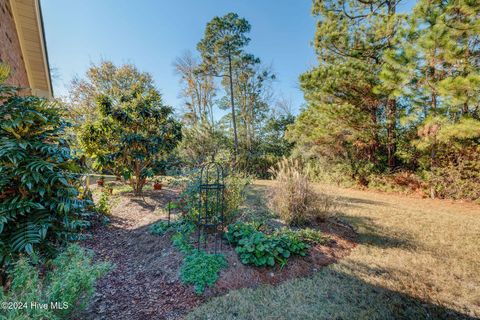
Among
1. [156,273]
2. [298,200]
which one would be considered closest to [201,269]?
[156,273]

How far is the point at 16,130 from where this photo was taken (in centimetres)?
198

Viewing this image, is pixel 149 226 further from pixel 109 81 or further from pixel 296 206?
pixel 109 81

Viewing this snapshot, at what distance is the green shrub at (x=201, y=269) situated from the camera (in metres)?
2.35

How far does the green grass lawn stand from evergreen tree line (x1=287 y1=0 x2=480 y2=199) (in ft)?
12.9

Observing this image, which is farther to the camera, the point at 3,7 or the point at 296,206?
the point at 296,206

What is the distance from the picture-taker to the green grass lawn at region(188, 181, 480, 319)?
2.04 metres

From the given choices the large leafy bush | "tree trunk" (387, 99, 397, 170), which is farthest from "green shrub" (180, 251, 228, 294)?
"tree trunk" (387, 99, 397, 170)

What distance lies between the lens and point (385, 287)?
2.40 meters

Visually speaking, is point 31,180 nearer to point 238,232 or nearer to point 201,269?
point 201,269

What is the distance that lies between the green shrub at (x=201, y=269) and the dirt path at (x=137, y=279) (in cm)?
9

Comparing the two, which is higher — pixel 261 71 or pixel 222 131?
pixel 261 71

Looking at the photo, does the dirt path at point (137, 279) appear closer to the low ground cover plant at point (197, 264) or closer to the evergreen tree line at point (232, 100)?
the low ground cover plant at point (197, 264)

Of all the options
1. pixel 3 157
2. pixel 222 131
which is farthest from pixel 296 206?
pixel 222 131

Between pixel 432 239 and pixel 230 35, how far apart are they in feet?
43.7
